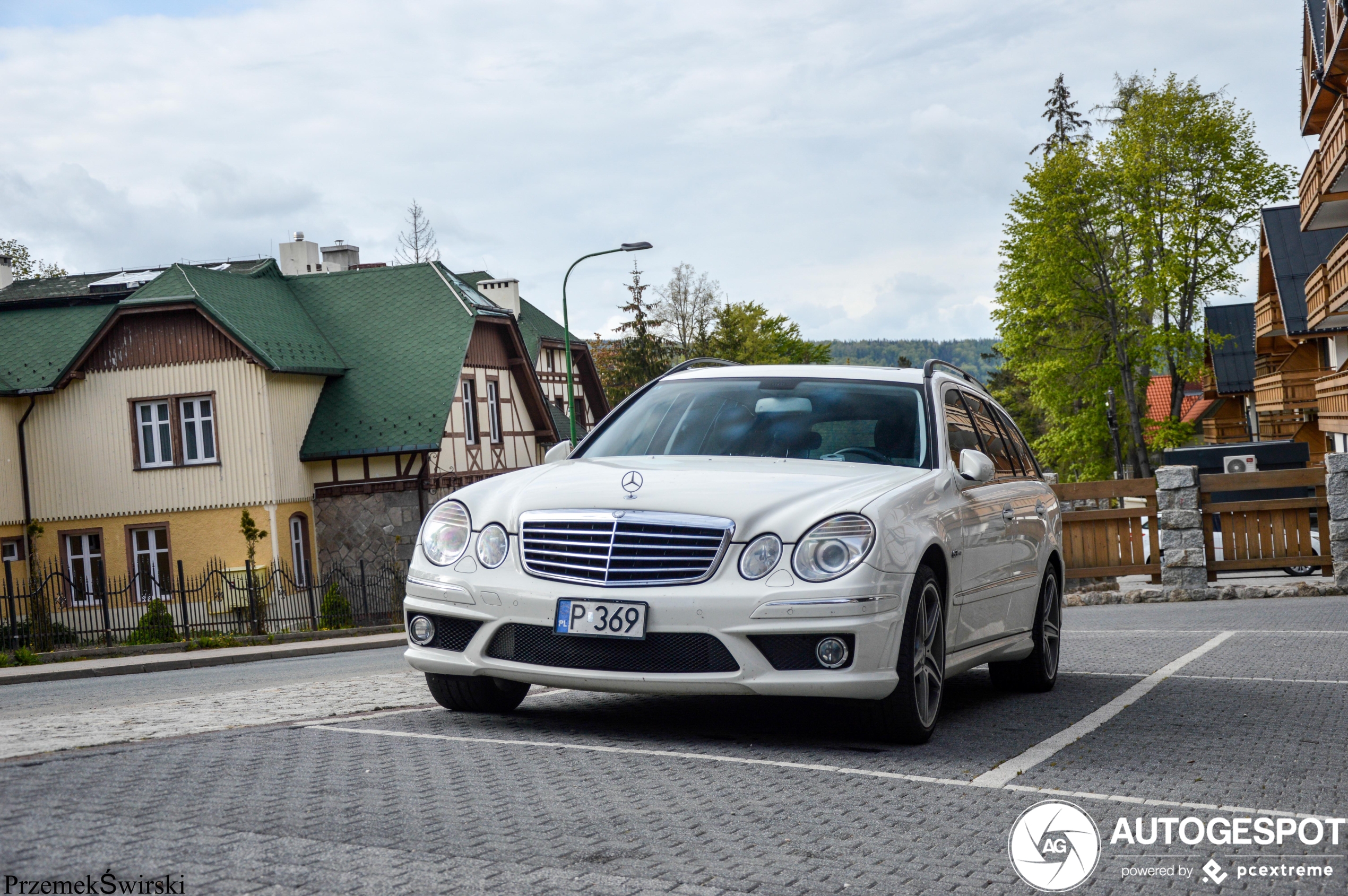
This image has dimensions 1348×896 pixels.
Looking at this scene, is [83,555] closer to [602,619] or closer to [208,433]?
[208,433]

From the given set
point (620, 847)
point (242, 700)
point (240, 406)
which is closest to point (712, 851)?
point (620, 847)

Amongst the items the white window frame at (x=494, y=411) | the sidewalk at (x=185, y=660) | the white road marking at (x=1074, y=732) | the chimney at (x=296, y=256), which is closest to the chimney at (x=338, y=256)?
the chimney at (x=296, y=256)

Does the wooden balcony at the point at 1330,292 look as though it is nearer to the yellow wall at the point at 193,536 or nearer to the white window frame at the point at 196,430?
the yellow wall at the point at 193,536

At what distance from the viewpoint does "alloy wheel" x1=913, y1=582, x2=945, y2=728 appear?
20.3 feet

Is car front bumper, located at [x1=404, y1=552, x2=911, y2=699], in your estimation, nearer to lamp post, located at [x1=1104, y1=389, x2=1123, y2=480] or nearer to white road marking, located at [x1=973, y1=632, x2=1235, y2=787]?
white road marking, located at [x1=973, y1=632, x2=1235, y2=787]

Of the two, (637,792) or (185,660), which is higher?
(637,792)

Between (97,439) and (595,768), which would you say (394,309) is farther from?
(595,768)

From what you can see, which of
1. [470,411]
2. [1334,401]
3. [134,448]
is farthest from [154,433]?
[1334,401]

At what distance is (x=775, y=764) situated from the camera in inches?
221

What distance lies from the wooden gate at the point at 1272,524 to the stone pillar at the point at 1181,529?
0.21 m

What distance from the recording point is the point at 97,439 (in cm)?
3534

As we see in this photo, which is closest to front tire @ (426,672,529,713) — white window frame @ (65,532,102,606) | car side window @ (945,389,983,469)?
car side window @ (945,389,983,469)

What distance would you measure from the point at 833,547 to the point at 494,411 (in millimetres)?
35913

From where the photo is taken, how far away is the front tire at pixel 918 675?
Answer: 6.04 m
